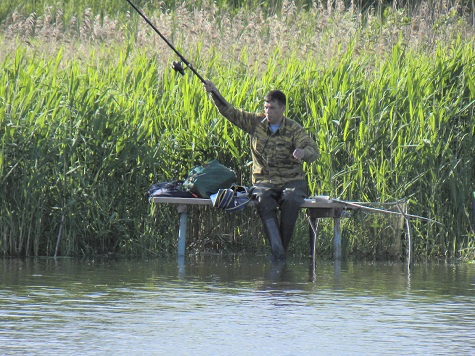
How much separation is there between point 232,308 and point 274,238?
11.1 feet

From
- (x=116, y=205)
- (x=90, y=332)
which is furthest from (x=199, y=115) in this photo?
(x=90, y=332)

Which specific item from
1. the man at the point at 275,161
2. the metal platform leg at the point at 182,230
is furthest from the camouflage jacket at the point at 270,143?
the metal platform leg at the point at 182,230

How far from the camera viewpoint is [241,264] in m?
10.4

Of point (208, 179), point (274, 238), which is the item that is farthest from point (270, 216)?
point (208, 179)

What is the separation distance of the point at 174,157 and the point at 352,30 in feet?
10.6

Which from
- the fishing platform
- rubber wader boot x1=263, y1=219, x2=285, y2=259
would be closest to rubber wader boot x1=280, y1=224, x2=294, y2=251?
rubber wader boot x1=263, y1=219, x2=285, y2=259

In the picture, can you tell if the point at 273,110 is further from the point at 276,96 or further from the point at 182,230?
the point at 182,230

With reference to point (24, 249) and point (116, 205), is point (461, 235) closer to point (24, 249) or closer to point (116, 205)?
point (116, 205)

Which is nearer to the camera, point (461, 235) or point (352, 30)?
point (461, 235)

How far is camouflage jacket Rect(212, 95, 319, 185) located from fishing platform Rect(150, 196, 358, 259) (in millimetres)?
329

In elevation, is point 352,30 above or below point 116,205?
above

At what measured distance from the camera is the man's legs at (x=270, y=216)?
10570 millimetres

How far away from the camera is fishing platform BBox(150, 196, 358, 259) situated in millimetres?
10430

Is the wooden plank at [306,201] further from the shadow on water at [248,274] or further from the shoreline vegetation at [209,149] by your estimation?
the shoreline vegetation at [209,149]
